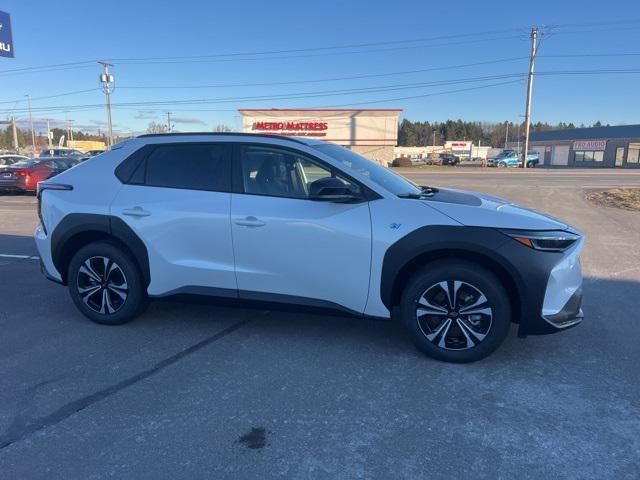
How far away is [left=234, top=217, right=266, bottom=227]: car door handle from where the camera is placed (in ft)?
13.3

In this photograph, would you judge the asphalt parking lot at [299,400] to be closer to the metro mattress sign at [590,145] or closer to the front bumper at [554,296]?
the front bumper at [554,296]

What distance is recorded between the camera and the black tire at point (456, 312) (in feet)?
12.2

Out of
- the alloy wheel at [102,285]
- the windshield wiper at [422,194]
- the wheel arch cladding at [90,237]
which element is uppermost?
the windshield wiper at [422,194]

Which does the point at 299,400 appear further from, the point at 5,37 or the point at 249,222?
the point at 5,37

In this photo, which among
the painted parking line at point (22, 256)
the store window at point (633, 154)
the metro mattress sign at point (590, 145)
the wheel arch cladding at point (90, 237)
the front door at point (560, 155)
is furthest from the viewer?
the front door at point (560, 155)

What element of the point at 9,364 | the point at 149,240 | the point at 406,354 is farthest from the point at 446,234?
the point at 9,364

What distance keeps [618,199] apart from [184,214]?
1625cm

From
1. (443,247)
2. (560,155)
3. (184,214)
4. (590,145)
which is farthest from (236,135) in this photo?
(560,155)

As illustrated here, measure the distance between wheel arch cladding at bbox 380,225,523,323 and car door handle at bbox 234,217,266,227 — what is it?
1070 millimetres

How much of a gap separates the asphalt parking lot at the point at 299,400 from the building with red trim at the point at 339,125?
45.9 meters

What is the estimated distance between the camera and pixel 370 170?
439 cm

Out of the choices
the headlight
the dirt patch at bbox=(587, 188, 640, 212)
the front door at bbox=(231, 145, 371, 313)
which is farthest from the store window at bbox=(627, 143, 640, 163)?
the front door at bbox=(231, 145, 371, 313)

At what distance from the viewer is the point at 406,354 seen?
4066 millimetres

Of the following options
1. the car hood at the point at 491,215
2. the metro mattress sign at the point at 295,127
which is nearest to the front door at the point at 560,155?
the metro mattress sign at the point at 295,127
